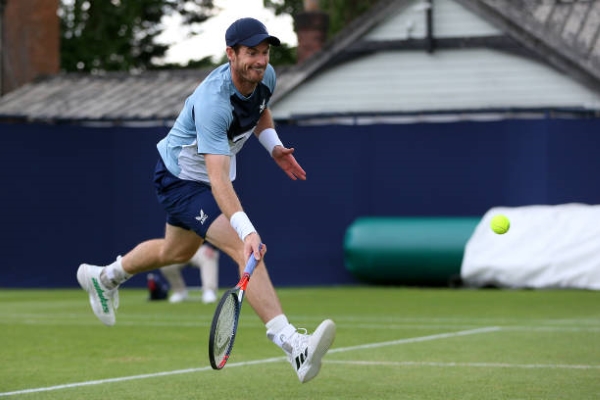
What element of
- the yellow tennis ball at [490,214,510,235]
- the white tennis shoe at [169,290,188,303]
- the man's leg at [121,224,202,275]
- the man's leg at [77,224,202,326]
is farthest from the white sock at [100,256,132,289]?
the white tennis shoe at [169,290,188,303]

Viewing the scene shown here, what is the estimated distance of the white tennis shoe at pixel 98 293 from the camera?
812 cm

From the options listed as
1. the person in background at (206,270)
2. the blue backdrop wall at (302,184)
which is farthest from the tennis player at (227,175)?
the blue backdrop wall at (302,184)

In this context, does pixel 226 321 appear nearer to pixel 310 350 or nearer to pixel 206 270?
pixel 310 350

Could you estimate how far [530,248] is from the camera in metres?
15.8

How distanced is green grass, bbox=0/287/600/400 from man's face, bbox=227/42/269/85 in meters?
1.68

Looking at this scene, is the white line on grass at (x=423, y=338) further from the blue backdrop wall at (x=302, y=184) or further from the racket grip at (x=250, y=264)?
the blue backdrop wall at (x=302, y=184)

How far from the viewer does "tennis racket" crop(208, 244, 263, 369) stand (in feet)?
19.9

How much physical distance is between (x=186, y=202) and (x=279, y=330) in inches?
42.6

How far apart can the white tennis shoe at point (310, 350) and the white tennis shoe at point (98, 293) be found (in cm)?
211

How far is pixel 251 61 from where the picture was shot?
659 centimetres

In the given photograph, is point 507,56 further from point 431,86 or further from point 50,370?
point 50,370

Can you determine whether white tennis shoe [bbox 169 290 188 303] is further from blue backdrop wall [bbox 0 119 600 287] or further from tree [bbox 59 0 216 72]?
tree [bbox 59 0 216 72]

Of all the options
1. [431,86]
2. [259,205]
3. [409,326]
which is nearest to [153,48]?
[431,86]

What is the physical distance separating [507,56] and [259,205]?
538cm
